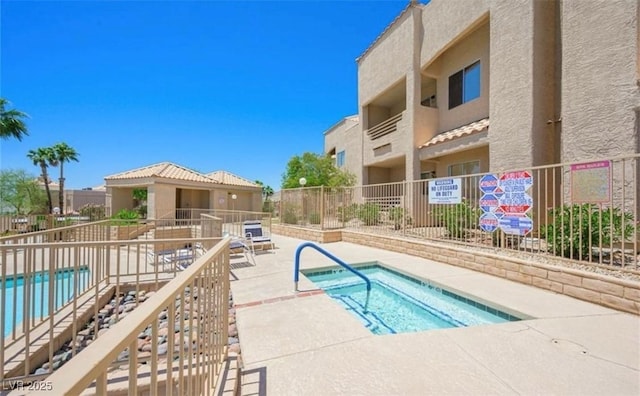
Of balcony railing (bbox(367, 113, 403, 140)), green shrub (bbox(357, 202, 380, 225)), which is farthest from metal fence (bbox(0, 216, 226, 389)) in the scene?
balcony railing (bbox(367, 113, 403, 140))

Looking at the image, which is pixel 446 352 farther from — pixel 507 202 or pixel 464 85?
pixel 464 85

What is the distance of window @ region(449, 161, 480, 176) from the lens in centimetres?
1177

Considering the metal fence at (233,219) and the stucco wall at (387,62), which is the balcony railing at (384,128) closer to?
the stucco wall at (387,62)

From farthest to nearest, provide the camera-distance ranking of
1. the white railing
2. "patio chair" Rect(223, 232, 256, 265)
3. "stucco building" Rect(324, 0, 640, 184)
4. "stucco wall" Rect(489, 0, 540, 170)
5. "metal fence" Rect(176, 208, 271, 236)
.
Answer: "metal fence" Rect(176, 208, 271, 236) < "patio chair" Rect(223, 232, 256, 265) < "stucco wall" Rect(489, 0, 540, 170) < "stucco building" Rect(324, 0, 640, 184) < the white railing

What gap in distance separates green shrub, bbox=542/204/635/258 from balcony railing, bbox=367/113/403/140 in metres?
9.83

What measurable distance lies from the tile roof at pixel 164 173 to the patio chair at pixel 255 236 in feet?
38.2

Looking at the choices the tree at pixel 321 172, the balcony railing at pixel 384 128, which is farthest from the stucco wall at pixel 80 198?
the balcony railing at pixel 384 128

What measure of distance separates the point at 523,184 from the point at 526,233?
3.73 feet

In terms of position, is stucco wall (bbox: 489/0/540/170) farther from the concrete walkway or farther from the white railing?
the white railing

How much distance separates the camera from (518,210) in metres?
6.26

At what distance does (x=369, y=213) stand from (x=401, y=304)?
19.8ft

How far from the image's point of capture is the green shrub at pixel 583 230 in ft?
16.9

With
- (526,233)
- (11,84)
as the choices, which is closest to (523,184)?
(526,233)

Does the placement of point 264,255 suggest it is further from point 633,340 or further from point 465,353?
point 633,340
